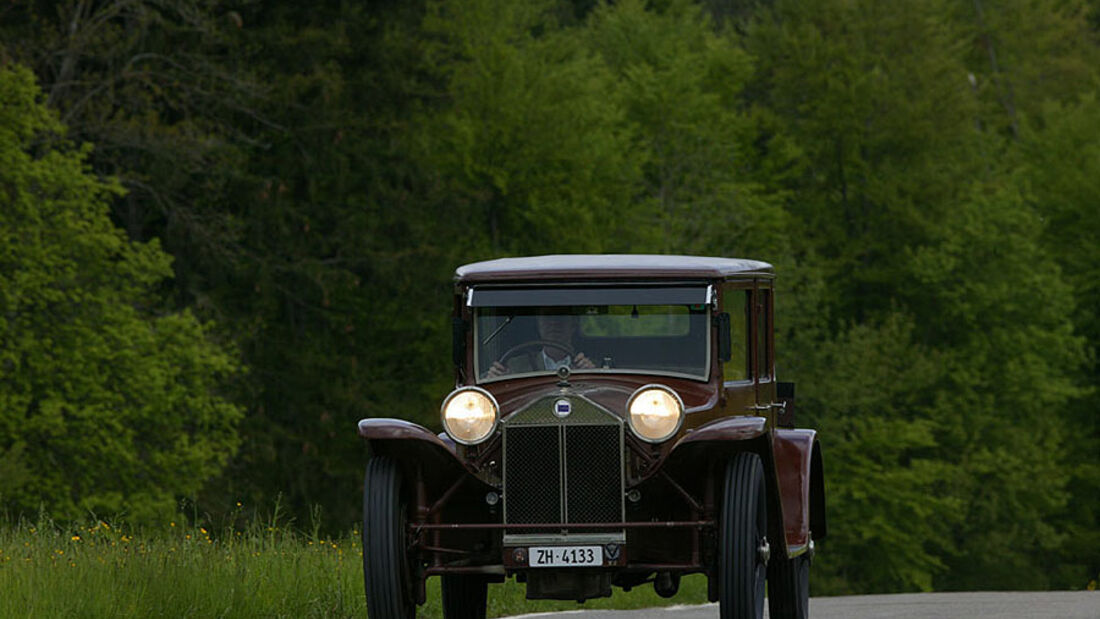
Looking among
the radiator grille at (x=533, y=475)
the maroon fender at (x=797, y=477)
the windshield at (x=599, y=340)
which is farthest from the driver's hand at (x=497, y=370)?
the maroon fender at (x=797, y=477)

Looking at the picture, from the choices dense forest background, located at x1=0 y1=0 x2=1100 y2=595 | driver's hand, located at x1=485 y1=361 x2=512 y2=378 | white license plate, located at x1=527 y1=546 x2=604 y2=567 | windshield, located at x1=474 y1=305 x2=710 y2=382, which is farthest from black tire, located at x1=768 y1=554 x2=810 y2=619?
dense forest background, located at x1=0 y1=0 x2=1100 y2=595

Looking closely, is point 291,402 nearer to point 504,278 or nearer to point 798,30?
point 798,30

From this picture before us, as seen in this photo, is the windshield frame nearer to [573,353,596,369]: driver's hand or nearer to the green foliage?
[573,353,596,369]: driver's hand

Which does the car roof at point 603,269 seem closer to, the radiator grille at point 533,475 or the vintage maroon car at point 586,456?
the vintage maroon car at point 586,456

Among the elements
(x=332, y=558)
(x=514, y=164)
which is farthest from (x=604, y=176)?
(x=332, y=558)

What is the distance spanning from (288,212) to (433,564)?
109 ft

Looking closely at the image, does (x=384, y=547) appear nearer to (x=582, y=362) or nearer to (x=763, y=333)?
(x=582, y=362)

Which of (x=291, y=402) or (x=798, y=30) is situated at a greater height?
(x=798, y=30)

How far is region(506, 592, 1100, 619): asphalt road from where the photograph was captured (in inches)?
588

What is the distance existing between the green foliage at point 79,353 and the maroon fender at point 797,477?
22.4m

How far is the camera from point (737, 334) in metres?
12.0

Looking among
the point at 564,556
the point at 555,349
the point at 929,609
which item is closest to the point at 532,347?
the point at 555,349

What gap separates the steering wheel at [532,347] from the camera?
1173 centimetres

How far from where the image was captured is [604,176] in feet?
173
